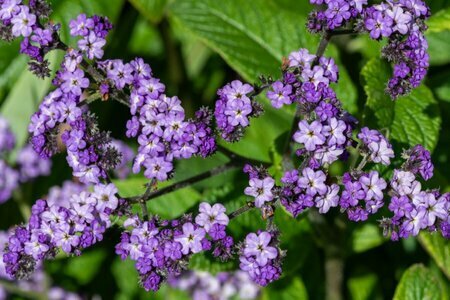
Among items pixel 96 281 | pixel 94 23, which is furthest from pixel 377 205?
pixel 96 281

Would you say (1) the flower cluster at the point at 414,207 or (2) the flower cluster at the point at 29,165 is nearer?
(1) the flower cluster at the point at 414,207

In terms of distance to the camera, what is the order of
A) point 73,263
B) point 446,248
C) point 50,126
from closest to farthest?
point 50,126, point 446,248, point 73,263

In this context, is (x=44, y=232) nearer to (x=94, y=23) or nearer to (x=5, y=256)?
(x=5, y=256)

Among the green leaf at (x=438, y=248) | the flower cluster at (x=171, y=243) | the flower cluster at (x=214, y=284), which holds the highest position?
the flower cluster at (x=171, y=243)

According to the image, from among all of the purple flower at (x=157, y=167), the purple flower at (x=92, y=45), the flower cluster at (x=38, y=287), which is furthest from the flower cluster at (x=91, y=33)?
the flower cluster at (x=38, y=287)

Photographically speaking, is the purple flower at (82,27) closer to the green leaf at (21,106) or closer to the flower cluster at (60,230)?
the flower cluster at (60,230)
